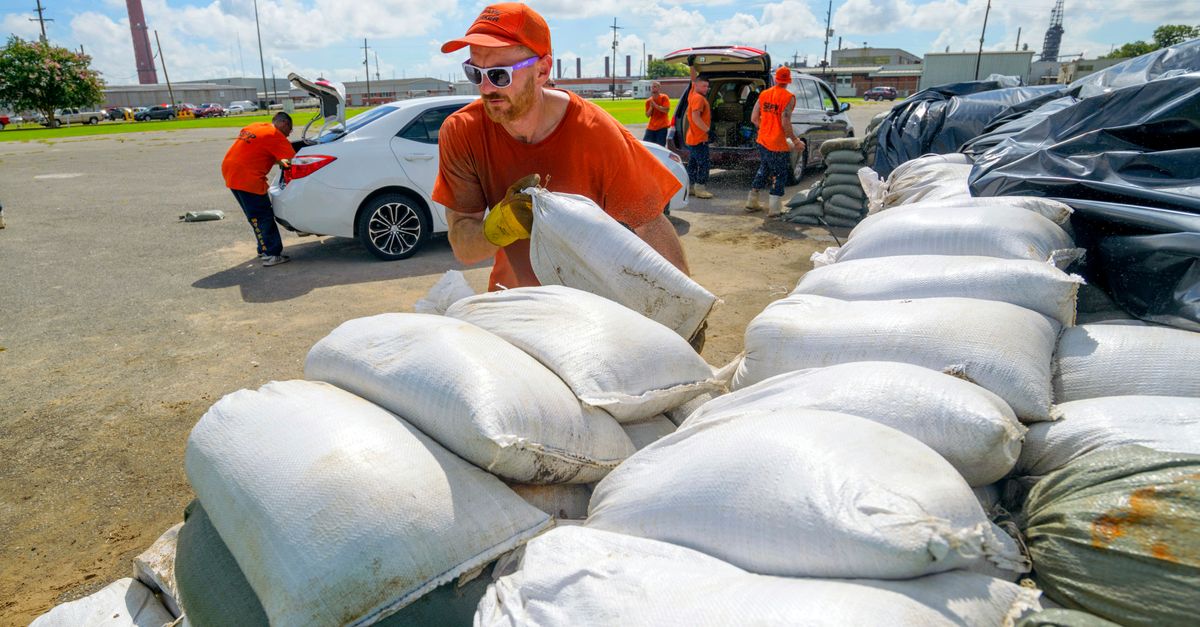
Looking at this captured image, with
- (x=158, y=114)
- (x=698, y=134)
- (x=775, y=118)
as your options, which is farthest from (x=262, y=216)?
(x=158, y=114)

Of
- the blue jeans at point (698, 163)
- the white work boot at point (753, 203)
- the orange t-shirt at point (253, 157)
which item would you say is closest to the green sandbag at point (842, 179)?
the white work boot at point (753, 203)

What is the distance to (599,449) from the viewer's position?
4.71 feet

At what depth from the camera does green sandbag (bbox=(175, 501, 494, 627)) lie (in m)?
1.25

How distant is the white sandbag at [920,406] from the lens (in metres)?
1.21

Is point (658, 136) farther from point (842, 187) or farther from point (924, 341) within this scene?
point (924, 341)

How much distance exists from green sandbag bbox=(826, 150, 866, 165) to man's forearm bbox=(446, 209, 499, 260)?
587 centimetres

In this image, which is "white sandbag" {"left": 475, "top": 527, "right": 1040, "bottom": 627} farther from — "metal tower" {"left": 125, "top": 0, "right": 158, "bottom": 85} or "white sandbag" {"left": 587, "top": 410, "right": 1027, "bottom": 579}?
"metal tower" {"left": 125, "top": 0, "right": 158, "bottom": 85}

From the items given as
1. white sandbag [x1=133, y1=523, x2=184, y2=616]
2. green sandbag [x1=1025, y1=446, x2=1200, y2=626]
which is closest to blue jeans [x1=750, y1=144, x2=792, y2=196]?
green sandbag [x1=1025, y1=446, x2=1200, y2=626]

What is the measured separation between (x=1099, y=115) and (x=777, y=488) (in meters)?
2.65

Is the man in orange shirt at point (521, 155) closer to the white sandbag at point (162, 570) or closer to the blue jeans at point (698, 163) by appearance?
the white sandbag at point (162, 570)

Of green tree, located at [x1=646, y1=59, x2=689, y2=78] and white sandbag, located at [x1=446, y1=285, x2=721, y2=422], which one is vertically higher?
green tree, located at [x1=646, y1=59, x2=689, y2=78]

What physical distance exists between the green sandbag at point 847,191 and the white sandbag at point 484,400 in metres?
6.53

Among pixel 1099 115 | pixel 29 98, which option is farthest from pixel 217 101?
pixel 1099 115

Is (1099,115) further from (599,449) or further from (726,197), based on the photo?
(726,197)
